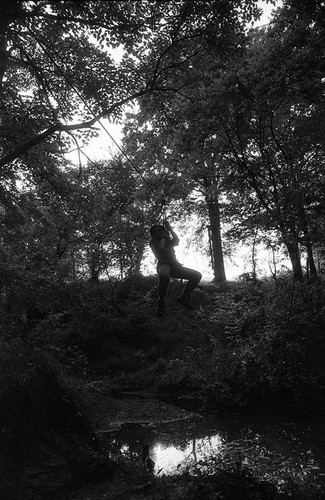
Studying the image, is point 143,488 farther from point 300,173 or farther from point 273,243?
point 273,243

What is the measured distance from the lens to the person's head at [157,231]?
255 inches

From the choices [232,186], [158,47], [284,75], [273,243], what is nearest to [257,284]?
[273,243]

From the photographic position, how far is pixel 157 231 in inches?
257

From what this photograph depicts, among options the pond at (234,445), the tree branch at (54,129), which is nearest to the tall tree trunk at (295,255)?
the pond at (234,445)

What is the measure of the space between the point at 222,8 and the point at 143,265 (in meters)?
16.3

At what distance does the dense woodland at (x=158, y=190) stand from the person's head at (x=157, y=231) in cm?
79

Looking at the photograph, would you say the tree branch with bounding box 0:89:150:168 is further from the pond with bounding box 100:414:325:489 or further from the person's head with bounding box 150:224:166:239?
the pond with bounding box 100:414:325:489

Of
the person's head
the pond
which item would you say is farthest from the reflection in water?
the person's head

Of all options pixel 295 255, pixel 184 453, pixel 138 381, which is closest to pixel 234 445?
pixel 184 453

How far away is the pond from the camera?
4.99m

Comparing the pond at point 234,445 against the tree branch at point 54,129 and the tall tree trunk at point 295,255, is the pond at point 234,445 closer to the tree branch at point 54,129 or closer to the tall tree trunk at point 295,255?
the tall tree trunk at point 295,255

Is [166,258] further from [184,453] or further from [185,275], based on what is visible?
[184,453]

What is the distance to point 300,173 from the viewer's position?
7.00 metres

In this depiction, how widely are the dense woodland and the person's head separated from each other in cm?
79
